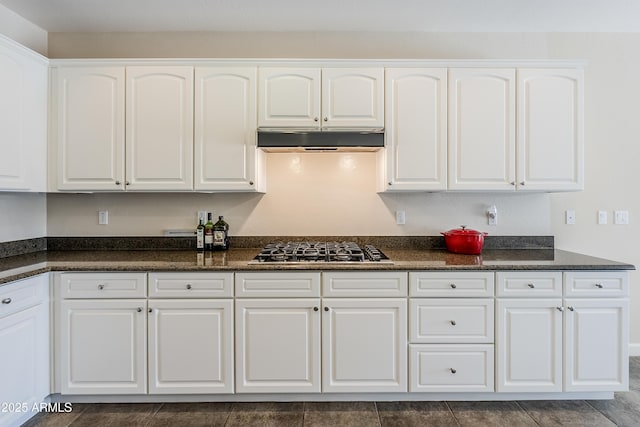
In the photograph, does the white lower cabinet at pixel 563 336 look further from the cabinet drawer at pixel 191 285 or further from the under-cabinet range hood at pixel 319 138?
the cabinet drawer at pixel 191 285

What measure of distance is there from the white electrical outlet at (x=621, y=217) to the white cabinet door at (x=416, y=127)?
151 cm

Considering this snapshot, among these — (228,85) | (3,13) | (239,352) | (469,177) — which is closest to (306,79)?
(228,85)

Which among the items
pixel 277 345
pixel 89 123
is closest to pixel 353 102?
pixel 277 345

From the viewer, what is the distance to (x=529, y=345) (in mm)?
2328

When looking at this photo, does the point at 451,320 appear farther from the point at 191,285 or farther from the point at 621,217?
the point at 621,217

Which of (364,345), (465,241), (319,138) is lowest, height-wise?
(364,345)

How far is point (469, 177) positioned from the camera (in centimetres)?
265

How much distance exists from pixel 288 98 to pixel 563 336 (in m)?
2.27

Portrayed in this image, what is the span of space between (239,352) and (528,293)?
1.76m

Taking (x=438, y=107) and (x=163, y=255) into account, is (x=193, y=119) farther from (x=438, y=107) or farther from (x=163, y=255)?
(x=438, y=107)

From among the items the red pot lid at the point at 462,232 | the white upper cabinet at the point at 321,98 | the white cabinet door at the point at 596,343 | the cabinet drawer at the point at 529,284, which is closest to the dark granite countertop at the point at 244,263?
the cabinet drawer at the point at 529,284

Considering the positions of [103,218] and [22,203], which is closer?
[22,203]

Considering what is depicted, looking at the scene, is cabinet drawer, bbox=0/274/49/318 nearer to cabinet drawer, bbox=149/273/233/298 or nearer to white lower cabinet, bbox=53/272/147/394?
white lower cabinet, bbox=53/272/147/394

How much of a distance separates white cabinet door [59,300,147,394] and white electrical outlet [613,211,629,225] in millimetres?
3448
